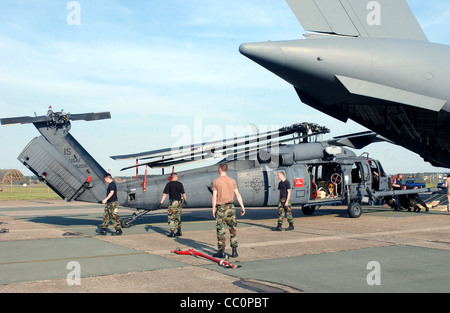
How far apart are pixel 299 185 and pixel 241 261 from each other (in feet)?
26.3

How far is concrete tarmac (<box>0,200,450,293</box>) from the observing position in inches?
253

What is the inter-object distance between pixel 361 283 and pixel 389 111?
341 cm

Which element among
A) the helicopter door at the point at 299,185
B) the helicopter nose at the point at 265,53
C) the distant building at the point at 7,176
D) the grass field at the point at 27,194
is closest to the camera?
the helicopter nose at the point at 265,53

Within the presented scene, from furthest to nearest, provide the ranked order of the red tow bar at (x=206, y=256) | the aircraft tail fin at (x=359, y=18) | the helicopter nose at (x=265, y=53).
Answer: the red tow bar at (x=206, y=256) < the aircraft tail fin at (x=359, y=18) < the helicopter nose at (x=265, y=53)

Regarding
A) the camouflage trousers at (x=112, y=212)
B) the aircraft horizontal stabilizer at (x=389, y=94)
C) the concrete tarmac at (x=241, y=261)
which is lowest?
the concrete tarmac at (x=241, y=261)

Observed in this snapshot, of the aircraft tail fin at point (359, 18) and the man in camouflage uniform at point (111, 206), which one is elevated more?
the aircraft tail fin at point (359, 18)

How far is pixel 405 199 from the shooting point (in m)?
19.8

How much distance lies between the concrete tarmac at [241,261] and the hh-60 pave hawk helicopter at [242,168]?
4.62ft

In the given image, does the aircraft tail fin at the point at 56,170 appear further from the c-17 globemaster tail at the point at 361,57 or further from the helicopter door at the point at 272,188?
the c-17 globemaster tail at the point at 361,57

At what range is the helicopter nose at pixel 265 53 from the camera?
667 cm

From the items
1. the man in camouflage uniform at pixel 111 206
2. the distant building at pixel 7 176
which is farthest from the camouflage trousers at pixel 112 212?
the distant building at pixel 7 176

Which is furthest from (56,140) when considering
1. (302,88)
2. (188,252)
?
(302,88)

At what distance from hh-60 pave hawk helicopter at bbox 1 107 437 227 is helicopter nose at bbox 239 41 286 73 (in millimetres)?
6040

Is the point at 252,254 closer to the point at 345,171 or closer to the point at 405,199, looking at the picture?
the point at 345,171
